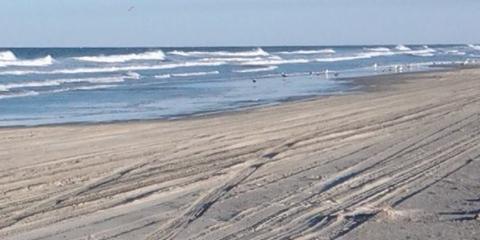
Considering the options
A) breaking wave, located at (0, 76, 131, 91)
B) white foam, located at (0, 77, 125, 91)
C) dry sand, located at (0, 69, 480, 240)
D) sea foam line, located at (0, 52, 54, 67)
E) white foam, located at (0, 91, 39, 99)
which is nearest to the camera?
dry sand, located at (0, 69, 480, 240)

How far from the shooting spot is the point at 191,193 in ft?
31.8

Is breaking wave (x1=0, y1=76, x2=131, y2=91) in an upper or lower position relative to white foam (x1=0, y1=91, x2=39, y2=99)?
lower

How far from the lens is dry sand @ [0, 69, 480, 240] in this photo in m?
8.01

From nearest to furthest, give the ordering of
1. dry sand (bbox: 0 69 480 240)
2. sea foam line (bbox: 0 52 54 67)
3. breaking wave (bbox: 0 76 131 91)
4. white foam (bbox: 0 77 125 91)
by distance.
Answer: dry sand (bbox: 0 69 480 240) < breaking wave (bbox: 0 76 131 91) < white foam (bbox: 0 77 125 91) < sea foam line (bbox: 0 52 54 67)

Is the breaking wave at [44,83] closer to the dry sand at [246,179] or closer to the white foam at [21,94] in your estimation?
the white foam at [21,94]

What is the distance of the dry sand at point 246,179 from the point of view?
8.01 meters

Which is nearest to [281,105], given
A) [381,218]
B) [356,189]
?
[356,189]

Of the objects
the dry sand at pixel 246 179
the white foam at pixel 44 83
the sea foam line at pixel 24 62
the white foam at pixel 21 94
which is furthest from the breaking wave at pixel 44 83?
the sea foam line at pixel 24 62

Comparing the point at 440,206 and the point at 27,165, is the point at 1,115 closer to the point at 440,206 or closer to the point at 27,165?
the point at 27,165

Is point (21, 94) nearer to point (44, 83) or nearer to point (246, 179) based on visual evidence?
point (44, 83)

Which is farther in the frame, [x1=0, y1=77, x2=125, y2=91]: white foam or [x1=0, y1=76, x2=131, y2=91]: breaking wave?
[x1=0, y1=77, x2=125, y2=91]: white foam

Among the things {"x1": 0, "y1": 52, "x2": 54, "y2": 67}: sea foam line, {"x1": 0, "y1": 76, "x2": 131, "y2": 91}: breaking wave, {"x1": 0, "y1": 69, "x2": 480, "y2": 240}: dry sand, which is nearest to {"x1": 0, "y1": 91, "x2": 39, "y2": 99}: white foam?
{"x1": 0, "y1": 76, "x2": 131, "y2": 91}: breaking wave

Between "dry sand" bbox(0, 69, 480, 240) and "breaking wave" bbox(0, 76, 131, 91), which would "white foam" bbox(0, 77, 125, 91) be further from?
"dry sand" bbox(0, 69, 480, 240)

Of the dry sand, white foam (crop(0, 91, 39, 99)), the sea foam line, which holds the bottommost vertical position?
the sea foam line
